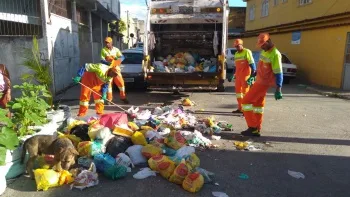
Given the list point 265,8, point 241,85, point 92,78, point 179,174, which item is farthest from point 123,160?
point 265,8

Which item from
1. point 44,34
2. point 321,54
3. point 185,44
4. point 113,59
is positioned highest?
point 44,34

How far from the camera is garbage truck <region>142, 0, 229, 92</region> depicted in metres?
8.16

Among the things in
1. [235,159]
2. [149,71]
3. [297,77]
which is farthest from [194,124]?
[297,77]

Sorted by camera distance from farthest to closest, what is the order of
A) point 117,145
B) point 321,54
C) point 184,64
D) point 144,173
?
1. point 321,54
2. point 184,64
3. point 117,145
4. point 144,173

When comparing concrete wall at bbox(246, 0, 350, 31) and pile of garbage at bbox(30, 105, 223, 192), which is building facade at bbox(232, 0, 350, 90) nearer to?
concrete wall at bbox(246, 0, 350, 31)

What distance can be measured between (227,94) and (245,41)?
1612 centimetres

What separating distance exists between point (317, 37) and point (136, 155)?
489 inches

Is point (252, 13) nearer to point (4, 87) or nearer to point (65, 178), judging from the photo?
point (4, 87)

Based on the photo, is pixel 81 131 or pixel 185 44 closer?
pixel 81 131

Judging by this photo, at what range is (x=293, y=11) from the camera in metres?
17.6

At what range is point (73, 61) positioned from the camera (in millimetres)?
11961

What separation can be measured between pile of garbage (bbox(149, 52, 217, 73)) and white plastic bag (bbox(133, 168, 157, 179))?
4.78 meters

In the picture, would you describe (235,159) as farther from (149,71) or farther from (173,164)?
(149,71)

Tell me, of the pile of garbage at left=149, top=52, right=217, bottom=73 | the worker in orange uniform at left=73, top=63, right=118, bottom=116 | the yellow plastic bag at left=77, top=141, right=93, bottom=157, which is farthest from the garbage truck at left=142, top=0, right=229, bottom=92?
the yellow plastic bag at left=77, top=141, right=93, bottom=157
